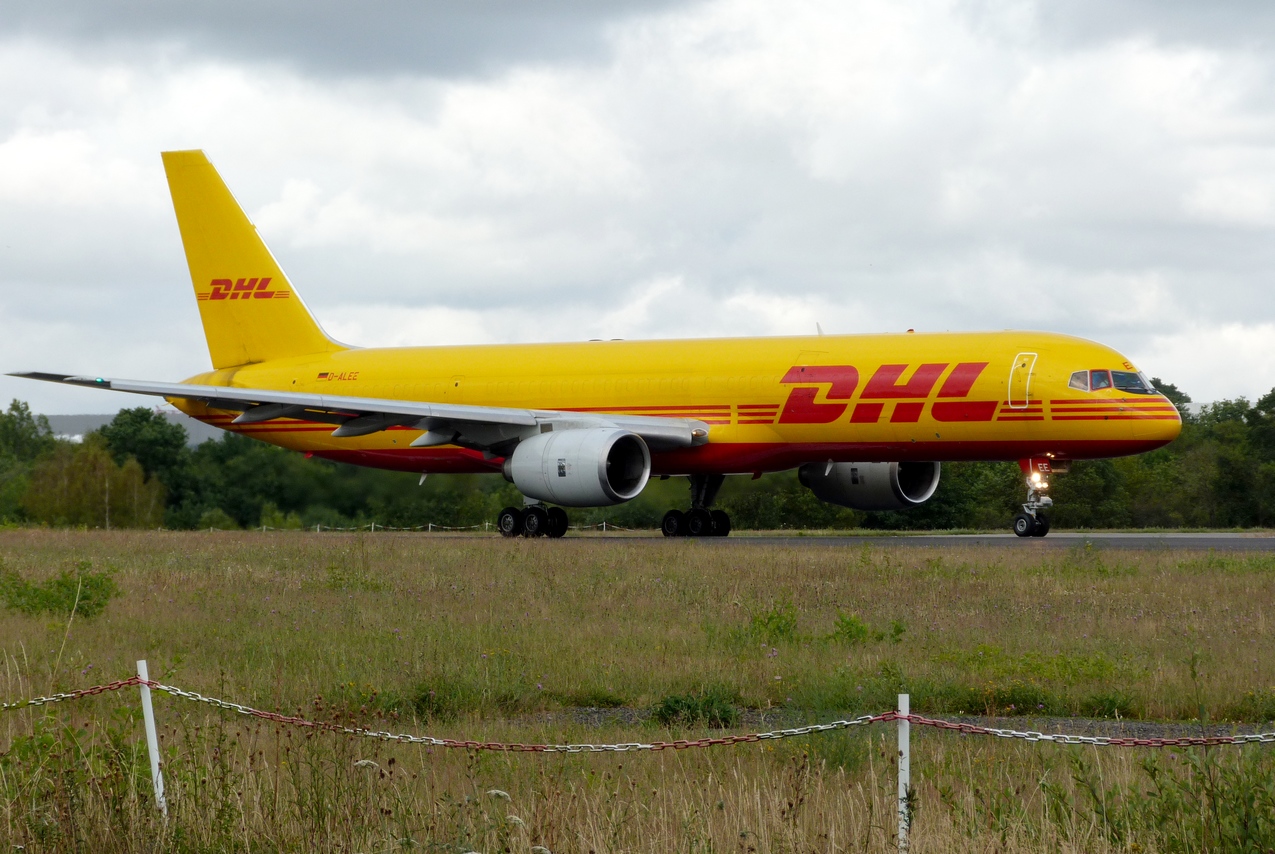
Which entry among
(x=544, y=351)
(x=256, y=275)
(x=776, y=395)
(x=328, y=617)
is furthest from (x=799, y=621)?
(x=256, y=275)

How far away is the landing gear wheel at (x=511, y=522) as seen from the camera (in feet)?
94.6

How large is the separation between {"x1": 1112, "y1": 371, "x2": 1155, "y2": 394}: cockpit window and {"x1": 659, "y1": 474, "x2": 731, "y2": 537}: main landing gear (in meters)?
7.83

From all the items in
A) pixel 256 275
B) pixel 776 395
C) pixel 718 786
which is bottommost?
pixel 718 786

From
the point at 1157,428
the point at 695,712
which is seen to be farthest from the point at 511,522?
the point at 695,712

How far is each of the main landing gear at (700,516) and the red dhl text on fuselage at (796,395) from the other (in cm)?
108

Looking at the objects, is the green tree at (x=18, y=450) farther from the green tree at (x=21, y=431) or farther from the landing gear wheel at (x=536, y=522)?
the landing gear wheel at (x=536, y=522)

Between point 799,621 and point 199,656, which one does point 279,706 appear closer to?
point 199,656

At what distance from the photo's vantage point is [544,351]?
30.8 meters

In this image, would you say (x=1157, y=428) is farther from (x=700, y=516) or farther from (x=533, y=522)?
(x=533, y=522)

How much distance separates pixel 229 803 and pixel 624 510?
31044 mm

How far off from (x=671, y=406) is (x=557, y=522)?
123 inches

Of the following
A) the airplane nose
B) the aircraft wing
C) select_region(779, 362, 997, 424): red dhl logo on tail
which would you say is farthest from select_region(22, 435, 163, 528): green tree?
the airplane nose

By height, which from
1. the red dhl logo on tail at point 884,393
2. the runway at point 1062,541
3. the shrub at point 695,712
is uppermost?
the red dhl logo on tail at point 884,393

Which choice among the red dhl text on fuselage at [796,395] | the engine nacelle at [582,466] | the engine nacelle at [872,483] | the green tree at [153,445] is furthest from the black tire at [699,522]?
the green tree at [153,445]
